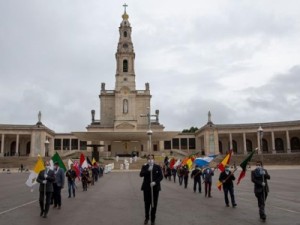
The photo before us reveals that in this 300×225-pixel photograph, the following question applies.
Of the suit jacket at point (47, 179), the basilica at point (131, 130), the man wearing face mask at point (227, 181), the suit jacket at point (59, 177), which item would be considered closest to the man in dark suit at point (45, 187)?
the suit jacket at point (47, 179)

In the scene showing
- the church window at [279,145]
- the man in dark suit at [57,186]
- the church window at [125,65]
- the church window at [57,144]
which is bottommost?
the man in dark suit at [57,186]

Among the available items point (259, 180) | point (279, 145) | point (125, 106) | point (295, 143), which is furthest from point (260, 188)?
point (279, 145)

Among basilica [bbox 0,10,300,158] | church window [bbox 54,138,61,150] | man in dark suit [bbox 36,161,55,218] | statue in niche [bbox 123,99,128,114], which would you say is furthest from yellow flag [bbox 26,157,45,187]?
church window [bbox 54,138,61,150]

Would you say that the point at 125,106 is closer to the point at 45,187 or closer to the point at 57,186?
the point at 57,186

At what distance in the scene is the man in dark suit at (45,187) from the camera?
37.8 ft

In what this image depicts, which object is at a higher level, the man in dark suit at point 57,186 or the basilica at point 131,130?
the basilica at point 131,130

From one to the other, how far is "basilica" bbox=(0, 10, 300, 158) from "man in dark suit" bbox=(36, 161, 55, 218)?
64867 millimetres

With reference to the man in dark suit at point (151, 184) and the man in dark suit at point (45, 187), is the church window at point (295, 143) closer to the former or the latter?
the man in dark suit at point (151, 184)

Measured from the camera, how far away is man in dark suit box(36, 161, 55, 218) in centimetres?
1152

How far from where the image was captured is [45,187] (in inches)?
458

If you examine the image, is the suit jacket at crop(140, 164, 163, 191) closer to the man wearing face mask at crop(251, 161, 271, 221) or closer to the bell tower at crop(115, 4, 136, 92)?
the man wearing face mask at crop(251, 161, 271, 221)

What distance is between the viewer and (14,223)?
10258 millimetres

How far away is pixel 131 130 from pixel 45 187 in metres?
65.3

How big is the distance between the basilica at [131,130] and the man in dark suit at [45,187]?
213 ft
